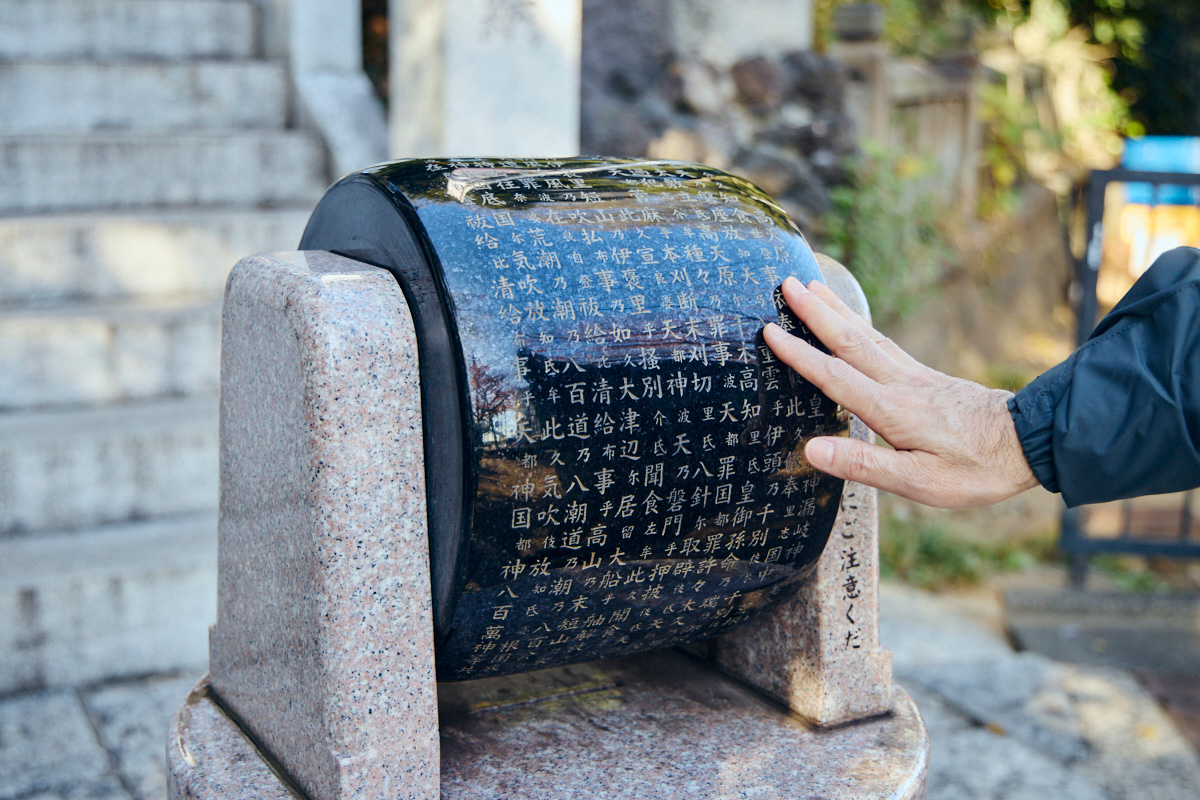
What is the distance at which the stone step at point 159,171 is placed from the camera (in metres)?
3.74

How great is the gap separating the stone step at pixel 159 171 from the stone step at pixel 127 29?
0.60 metres

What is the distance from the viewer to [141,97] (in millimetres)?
4215

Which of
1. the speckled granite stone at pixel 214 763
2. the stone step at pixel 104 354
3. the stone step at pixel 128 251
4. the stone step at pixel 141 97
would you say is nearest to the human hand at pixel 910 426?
the speckled granite stone at pixel 214 763

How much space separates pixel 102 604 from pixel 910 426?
2245 mm

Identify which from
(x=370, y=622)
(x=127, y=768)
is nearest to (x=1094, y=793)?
(x=370, y=622)

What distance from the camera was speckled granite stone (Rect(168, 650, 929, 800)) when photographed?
1613mm

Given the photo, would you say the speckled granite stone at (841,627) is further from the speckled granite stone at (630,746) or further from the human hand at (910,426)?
the human hand at (910,426)

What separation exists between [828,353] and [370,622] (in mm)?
777

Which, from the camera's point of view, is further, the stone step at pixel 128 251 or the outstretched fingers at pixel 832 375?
the stone step at pixel 128 251

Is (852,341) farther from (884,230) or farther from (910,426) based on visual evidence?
(884,230)

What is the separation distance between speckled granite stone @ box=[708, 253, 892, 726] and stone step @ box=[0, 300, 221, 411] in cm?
227

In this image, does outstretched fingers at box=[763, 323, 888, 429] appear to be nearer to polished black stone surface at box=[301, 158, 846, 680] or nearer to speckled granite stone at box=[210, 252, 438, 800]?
polished black stone surface at box=[301, 158, 846, 680]

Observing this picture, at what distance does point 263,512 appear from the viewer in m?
1.65

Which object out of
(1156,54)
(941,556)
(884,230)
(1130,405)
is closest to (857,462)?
(1130,405)
